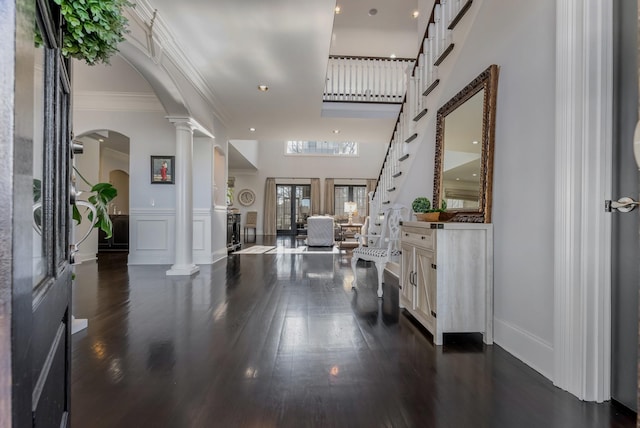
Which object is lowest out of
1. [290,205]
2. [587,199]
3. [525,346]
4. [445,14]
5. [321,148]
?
[525,346]

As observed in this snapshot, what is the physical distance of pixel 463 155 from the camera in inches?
104

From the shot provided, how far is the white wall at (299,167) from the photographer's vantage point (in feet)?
43.2

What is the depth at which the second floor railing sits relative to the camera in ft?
19.9

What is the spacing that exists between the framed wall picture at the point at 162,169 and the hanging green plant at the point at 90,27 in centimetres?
474

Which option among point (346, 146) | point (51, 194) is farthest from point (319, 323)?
point (346, 146)

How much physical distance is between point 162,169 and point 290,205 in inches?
320

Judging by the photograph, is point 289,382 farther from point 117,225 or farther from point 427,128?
point 117,225

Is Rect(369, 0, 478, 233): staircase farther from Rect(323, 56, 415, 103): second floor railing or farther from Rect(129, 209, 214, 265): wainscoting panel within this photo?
Rect(129, 209, 214, 265): wainscoting panel

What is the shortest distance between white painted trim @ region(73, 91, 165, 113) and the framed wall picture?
2.75 feet

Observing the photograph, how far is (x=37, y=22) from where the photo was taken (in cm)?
57

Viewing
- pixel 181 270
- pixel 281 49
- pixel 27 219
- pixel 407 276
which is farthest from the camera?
pixel 181 270

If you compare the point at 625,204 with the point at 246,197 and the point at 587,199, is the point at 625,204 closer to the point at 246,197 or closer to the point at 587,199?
the point at 587,199

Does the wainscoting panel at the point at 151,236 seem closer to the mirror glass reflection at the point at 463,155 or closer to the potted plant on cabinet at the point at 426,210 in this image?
the potted plant on cabinet at the point at 426,210

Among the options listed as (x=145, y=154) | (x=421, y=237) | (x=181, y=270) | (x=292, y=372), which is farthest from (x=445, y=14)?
(x=145, y=154)
